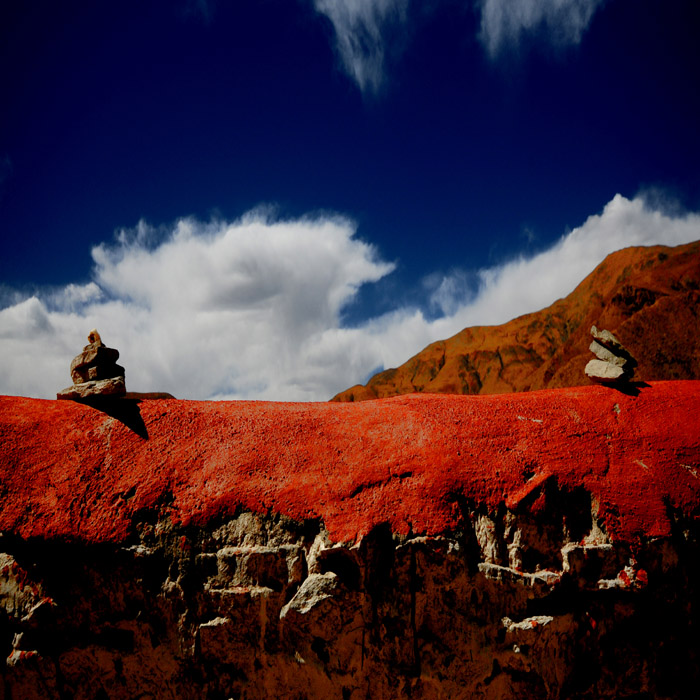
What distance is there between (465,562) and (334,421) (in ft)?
8.07

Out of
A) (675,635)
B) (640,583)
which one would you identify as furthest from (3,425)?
(675,635)

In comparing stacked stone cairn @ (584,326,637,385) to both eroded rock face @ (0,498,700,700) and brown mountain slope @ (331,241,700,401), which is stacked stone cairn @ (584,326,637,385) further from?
brown mountain slope @ (331,241,700,401)

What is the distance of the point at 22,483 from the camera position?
5.41 m

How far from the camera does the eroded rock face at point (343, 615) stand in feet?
16.5

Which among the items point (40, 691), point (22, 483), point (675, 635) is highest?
point (22, 483)

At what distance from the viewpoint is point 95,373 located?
6.39 meters

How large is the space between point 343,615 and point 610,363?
5.56 meters

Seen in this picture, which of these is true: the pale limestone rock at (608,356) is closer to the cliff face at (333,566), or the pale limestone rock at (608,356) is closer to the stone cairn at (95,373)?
the cliff face at (333,566)

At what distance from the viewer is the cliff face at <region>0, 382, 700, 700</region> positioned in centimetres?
509

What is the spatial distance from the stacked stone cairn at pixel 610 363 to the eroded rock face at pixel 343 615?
2.52 meters

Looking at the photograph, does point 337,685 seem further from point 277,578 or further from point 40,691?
point 40,691

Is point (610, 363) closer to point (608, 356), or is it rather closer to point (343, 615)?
point (608, 356)

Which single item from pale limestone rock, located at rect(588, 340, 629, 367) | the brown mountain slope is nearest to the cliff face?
pale limestone rock, located at rect(588, 340, 629, 367)

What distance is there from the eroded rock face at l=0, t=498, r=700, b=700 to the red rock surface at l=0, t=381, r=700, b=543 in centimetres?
26
